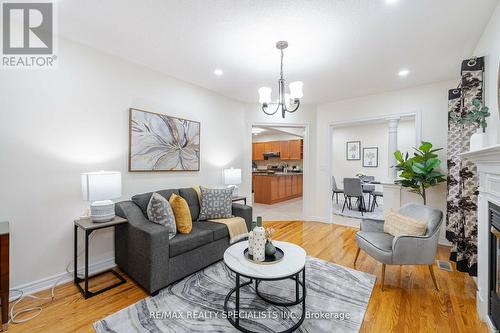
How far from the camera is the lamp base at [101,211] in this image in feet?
7.22

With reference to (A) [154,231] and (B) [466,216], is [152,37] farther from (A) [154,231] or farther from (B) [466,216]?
(B) [466,216]

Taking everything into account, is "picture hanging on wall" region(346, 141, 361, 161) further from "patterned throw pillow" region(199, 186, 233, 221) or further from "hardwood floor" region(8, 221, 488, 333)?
"patterned throw pillow" region(199, 186, 233, 221)

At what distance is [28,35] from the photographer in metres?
2.14

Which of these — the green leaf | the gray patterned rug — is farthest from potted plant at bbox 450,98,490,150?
the gray patterned rug

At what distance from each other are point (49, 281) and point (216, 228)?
5.68 feet

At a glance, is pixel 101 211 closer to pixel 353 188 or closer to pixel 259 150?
pixel 353 188

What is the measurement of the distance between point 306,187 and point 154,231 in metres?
3.46

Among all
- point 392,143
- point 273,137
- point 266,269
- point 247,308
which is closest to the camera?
point 266,269

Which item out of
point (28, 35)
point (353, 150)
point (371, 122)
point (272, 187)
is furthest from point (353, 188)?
point (28, 35)

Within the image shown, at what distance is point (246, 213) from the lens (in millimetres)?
3191

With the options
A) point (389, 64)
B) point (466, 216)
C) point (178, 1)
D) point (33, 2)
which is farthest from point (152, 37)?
point (466, 216)

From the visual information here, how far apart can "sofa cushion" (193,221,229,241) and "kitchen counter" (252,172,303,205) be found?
393 cm

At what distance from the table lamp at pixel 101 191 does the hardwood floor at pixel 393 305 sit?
2.46 ft

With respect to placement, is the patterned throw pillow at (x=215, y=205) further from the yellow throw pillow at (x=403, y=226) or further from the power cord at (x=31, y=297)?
A: the yellow throw pillow at (x=403, y=226)
